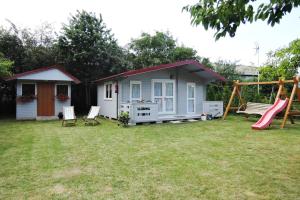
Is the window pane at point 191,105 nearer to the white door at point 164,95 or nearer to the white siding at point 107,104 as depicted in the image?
the white door at point 164,95

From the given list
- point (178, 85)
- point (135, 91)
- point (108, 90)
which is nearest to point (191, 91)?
point (178, 85)

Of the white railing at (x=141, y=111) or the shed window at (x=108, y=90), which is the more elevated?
the shed window at (x=108, y=90)

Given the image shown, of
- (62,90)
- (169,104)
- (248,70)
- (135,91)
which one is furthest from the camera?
(248,70)

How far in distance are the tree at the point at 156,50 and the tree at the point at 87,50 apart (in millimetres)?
6387

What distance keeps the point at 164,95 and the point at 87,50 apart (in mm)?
7133

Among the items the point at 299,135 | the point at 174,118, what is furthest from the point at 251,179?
the point at 174,118

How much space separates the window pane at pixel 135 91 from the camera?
39.4 ft

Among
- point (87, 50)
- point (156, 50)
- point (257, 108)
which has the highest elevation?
point (156, 50)

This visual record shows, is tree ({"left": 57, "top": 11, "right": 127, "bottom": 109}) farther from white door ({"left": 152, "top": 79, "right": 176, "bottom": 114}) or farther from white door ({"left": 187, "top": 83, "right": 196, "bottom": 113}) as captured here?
white door ({"left": 187, "top": 83, "right": 196, "bottom": 113})

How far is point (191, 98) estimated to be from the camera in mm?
13719

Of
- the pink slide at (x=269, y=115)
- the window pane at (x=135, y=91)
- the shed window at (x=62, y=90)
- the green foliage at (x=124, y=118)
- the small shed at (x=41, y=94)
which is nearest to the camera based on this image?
the pink slide at (x=269, y=115)

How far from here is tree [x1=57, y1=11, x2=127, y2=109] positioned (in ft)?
54.0

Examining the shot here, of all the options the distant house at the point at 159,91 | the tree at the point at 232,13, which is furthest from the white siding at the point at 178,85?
the tree at the point at 232,13

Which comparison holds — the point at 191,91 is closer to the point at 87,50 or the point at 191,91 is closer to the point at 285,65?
the point at 87,50
